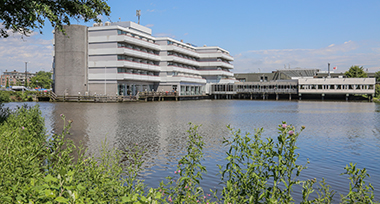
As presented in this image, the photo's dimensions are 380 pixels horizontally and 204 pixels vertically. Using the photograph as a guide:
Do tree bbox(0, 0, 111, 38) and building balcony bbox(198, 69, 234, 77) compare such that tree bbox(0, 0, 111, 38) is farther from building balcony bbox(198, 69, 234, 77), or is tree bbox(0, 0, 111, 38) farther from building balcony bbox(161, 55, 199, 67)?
building balcony bbox(198, 69, 234, 77)

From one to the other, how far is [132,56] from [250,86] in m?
45.3

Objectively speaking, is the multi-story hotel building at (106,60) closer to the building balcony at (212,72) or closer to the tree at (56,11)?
the building balcony at (212,72)

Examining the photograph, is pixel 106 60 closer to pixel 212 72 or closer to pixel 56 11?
pixel 212 72

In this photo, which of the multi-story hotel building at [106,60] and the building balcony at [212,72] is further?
the building balcony at [212,72]

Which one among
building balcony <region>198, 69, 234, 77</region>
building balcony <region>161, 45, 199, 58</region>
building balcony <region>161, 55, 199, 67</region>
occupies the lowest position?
building balcony <region>198, 69, 234, 77</region>

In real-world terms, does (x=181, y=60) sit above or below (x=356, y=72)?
above

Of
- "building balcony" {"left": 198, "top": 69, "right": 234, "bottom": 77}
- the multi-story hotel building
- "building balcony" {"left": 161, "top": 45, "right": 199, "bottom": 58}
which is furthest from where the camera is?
"building balcony" {"left": 198, "top": 69, "right": 234, "bottom": 77}

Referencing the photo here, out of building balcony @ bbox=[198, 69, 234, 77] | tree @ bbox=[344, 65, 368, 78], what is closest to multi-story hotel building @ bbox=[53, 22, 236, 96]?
building balcony @ bbox=[198, 69, 234, 77]

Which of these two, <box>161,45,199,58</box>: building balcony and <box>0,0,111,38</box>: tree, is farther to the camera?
<box>161,45,199,58</box>: building balcony

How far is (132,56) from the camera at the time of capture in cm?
7438

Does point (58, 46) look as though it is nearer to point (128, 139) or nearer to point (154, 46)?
point (154, 46)

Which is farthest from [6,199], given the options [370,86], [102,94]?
[370,86]

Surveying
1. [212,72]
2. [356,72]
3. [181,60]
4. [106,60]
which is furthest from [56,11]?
[356,72]

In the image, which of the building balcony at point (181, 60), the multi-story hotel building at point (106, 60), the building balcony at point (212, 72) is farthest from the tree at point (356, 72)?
the multi-story hotel building at point (106, 60)
